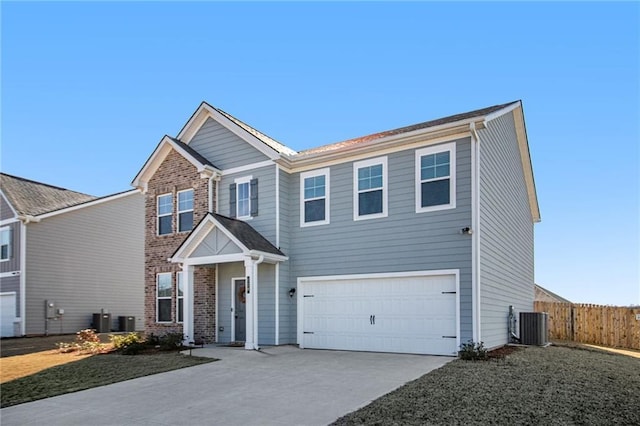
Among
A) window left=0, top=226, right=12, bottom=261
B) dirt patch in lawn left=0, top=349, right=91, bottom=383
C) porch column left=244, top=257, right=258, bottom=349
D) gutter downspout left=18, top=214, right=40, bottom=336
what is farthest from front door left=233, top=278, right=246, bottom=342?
window left=0, top=226, right=12, bottom=261

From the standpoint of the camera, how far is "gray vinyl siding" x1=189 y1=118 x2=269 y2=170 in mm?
15320

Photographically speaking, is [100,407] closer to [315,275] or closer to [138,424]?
[138,424]

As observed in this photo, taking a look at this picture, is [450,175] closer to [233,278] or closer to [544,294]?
[233,278]

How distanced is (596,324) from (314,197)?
12.9m

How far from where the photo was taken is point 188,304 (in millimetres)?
14867

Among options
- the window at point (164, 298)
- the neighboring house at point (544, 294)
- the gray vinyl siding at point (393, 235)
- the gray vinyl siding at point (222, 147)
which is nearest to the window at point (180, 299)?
the window at point (164, 298)

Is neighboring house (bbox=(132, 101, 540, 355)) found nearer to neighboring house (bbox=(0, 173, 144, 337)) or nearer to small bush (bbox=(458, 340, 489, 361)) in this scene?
small bush (bbox=(458, 340, 489, 361))

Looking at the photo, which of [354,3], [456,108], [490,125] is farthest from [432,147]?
[354,3]

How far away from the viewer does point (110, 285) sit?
79.2 feet

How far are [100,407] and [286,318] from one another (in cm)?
730

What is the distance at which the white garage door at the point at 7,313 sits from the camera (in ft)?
68.5

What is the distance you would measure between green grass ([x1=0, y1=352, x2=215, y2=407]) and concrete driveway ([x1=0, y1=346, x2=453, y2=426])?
444mm

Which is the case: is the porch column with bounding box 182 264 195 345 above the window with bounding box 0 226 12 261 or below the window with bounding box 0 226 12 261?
below

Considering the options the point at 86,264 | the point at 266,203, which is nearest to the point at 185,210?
the point at 266,203
